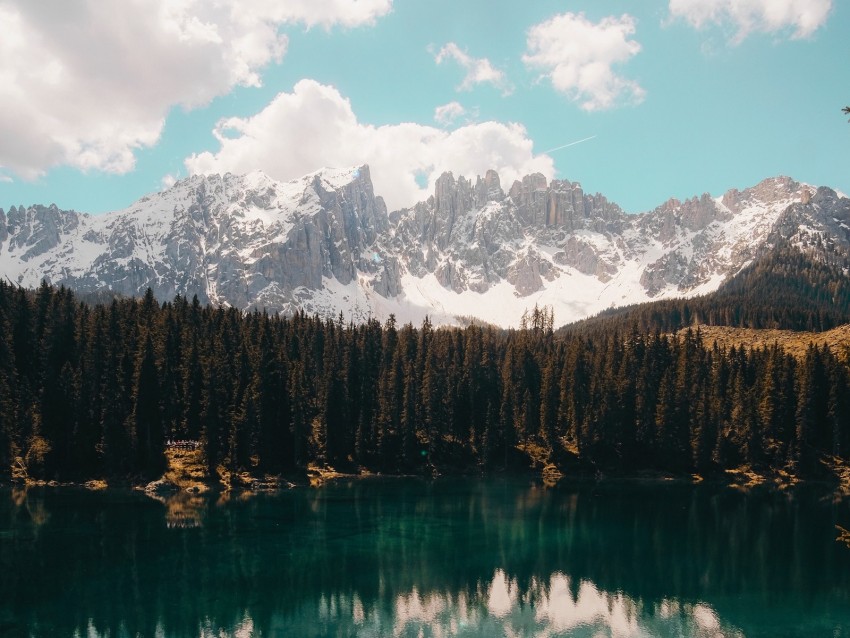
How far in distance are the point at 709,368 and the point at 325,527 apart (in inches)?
3569

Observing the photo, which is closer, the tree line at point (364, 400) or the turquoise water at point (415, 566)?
the turquoise water at point (415, 566)

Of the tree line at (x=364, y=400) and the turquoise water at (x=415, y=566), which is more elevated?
the tree line at (x=364, y=400)

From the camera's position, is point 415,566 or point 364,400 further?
point 364,400

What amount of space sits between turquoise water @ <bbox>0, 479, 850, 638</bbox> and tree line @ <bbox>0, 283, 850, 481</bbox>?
1318 cm

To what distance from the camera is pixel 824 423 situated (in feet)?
400

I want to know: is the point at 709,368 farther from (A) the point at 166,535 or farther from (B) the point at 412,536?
(A) the point at 166,535

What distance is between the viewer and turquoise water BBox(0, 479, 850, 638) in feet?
156

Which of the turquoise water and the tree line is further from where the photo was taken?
the tree line

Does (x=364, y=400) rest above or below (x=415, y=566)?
above

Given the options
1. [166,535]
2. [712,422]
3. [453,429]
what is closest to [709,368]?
[712,422]

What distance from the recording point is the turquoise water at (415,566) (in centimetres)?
4750

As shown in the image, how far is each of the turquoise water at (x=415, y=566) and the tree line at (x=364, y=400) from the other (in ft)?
43.2

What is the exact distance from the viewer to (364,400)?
4656 inches

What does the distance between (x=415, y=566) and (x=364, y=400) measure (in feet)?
189
